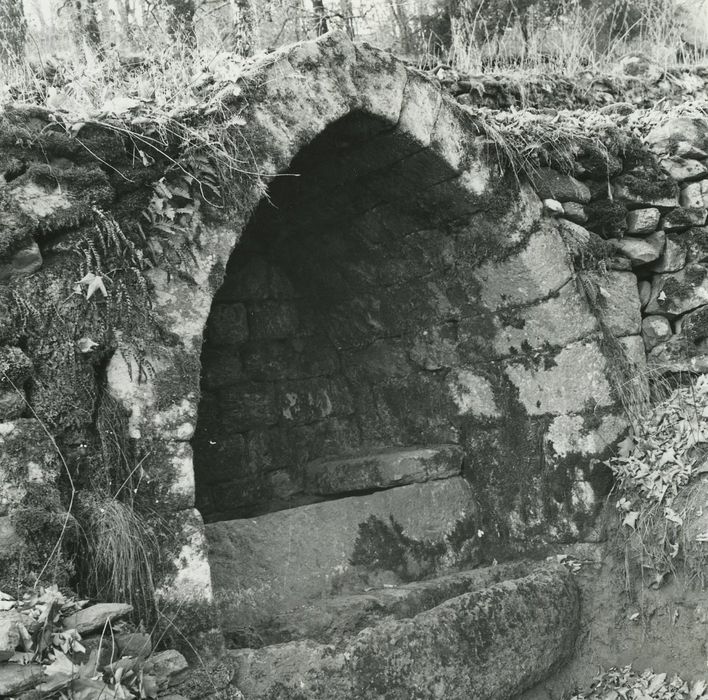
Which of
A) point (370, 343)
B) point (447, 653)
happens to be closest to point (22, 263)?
point (447, 653)

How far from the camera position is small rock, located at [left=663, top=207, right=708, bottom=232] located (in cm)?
392

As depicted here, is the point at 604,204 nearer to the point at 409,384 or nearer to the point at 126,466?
the point at 409,384

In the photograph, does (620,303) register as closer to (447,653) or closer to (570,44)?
(447,653)

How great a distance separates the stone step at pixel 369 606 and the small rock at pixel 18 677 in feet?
3.42

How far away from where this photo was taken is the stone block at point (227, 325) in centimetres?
386

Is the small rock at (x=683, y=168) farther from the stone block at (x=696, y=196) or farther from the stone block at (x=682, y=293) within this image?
the stone block at (x=682, y=293)

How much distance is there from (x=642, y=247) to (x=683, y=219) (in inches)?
10.1

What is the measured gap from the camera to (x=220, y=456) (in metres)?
3.80

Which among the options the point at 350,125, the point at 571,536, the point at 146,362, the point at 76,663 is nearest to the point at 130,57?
the point at 350,125

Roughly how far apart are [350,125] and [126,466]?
5.23ft

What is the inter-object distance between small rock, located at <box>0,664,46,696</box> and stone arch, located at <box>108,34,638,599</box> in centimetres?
55

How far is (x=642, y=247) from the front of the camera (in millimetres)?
3879

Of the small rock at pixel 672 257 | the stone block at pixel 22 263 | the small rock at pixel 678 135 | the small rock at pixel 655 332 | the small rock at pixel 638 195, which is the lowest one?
the small rock at pixel 655 332

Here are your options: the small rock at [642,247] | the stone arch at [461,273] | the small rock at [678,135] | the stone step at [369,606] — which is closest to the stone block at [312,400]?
the stone arch at [461,273]
